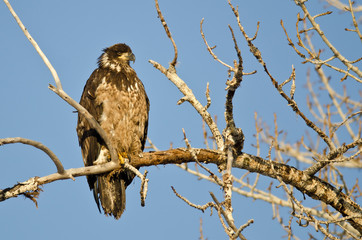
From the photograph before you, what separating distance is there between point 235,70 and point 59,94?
1473 millimetres

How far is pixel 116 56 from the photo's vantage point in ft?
21.9

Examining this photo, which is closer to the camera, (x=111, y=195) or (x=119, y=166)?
(x=119, y=166)

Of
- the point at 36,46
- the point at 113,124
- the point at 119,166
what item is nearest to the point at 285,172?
the point at 119,166

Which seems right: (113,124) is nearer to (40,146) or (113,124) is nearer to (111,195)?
(111,195)

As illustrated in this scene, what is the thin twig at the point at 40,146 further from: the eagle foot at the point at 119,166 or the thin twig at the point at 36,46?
the eagle foot at the point at 119,166

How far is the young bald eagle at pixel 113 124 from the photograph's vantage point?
221 inches

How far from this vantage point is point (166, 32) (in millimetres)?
4438

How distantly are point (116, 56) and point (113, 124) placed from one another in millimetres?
1265

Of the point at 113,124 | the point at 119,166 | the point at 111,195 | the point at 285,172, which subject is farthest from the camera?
the point at 113,124

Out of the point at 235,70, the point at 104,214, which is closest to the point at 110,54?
the point at 104,214

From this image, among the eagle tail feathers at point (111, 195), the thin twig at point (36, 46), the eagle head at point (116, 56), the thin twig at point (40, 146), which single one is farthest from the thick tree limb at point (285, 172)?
the eagle head at point (116, 56)

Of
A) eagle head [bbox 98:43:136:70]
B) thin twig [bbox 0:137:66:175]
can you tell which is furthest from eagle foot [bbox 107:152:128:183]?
eagle head [bbox 98:43:136:70]

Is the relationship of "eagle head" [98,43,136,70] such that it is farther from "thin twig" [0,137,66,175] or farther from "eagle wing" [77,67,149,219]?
"thin twig" [0,137,66,175]

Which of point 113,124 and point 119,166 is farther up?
point 113,124
